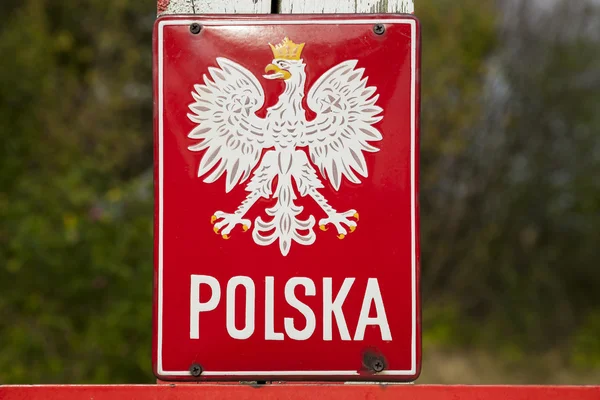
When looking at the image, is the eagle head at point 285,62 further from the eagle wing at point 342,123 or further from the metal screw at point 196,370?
the metal screw at point 196,370

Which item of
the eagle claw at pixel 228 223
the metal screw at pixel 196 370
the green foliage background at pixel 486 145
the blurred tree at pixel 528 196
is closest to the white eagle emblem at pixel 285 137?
the eagle claw at pixel 228 223

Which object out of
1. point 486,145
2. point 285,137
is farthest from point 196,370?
point 486,145

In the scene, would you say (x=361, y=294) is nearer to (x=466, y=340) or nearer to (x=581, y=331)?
(x=466, y=340)

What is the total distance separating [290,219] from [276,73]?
0.25 metres

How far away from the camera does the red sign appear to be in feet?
4.17

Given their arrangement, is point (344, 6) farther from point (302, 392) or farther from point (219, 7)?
point (302, 392)

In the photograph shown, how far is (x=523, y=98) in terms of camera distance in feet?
24.4

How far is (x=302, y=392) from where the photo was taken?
1.22 meters

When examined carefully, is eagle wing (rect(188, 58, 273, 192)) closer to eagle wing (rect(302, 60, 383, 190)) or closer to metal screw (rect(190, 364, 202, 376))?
eagle wing (rect(302, 60, 383, 190))

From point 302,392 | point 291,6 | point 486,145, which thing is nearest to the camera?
point 302,392

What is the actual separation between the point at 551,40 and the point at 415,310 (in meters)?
6.95

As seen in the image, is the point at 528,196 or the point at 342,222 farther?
the point at 528,196

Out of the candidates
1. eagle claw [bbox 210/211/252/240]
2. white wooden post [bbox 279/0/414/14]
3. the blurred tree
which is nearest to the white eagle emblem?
eagle claw [bbox 210/211/252/240]

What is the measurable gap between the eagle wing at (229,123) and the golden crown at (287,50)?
61mm
